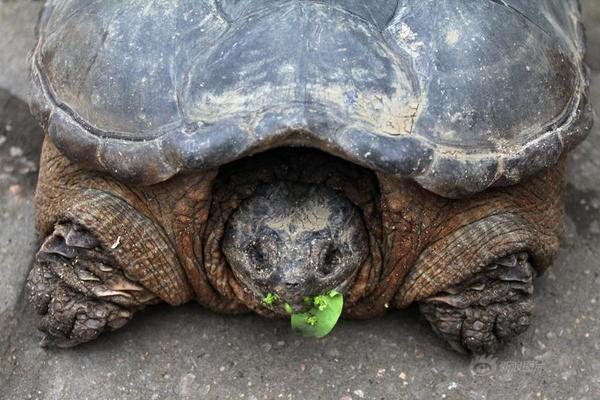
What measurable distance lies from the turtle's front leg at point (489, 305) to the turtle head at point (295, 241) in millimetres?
411

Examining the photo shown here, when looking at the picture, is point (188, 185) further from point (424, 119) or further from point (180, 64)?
point (424, 119)

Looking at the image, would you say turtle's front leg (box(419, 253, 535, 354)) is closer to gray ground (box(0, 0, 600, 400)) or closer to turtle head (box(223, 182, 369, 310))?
gray ground (box(0, 0, 600, 400))

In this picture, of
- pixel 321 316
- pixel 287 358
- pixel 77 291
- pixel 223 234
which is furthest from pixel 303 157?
pixel 77 291

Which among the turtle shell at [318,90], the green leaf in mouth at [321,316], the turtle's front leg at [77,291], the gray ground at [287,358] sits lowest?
the gray ground at [287,358]

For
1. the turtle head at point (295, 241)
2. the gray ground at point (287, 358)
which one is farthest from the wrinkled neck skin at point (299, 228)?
the gray ground at point (287, 358)

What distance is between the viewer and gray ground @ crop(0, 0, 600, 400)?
3.48m

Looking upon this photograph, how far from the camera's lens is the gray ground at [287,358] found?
3.48 m

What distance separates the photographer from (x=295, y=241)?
10.4 feet

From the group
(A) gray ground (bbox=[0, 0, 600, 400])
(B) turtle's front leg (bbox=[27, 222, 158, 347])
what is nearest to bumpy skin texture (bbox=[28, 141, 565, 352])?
(B) turtle's front leg (bbox=[27, 222, 158, 347])

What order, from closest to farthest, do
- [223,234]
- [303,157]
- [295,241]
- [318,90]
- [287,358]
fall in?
[318,90] < [295,241] < [303,157] < [223,234] < [287,358]

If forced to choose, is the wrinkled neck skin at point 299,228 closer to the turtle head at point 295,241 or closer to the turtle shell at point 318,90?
the turtle head at point 295,241

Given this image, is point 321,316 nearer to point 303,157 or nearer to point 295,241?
point 295,241

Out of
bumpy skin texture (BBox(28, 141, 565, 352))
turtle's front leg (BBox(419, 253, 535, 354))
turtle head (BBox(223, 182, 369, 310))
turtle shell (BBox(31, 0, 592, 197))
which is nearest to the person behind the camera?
turtle shell (BBox(31, 0, 592, 197))

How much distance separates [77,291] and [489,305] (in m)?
1.56
